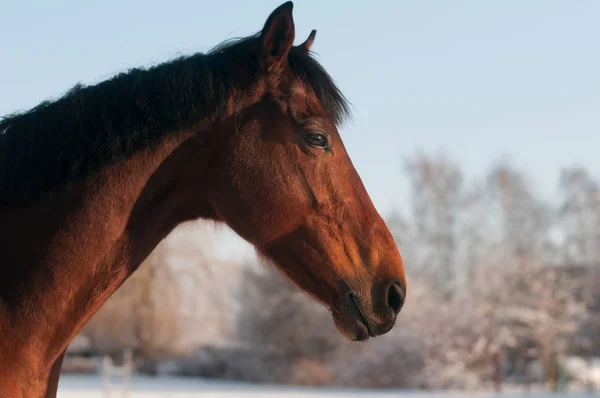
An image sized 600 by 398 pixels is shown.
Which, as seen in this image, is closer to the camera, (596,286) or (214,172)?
(214,172)

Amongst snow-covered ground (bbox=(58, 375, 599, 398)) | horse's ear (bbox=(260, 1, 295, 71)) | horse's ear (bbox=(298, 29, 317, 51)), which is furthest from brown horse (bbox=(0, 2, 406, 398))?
snow-covered ground (bbox=(58, 375, 599, 398))

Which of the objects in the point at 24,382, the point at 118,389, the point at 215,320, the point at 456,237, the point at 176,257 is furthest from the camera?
the point at 456,237

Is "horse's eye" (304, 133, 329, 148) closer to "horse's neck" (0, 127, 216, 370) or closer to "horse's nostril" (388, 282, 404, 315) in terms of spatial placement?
"horse's neck" (0, 127, 216, 370)

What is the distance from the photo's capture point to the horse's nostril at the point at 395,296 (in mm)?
2555

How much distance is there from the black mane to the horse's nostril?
0.94m

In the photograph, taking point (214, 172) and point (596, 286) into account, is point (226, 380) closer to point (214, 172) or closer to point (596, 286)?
point (596, 286)

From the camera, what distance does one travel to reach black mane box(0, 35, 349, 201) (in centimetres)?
240

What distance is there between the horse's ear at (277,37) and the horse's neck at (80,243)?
0.45 metres

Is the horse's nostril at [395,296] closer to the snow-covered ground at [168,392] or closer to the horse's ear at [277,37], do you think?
the horse's ear at [277,37]

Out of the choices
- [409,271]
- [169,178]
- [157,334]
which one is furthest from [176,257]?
[169,178]

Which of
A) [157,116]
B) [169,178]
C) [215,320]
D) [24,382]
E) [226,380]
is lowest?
[226,380]

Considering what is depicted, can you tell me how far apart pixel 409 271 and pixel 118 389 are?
1513 centimetres

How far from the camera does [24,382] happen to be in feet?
7.30

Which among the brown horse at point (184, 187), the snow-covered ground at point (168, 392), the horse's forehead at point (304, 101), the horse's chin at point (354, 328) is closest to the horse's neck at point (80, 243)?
the brown horse at point (184, 187)
